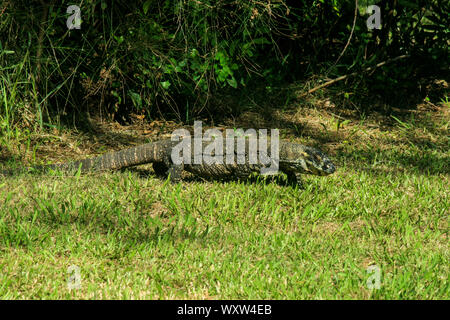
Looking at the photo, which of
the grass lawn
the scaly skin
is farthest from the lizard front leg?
the grass lawn

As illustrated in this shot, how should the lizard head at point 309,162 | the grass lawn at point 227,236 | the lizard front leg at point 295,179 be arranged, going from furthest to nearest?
the lizard front leg at point 295,179 → the lizard head at point 309,162 → the grass lawn at point 227,236

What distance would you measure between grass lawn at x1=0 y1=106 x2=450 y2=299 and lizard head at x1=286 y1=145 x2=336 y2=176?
7.3 inches

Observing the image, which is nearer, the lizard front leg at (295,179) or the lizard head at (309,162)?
the lizard head at (309,162)

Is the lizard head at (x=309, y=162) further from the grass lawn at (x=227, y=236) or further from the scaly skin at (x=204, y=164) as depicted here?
the grass lawn at (x=227, y=236)

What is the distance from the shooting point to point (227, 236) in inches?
167

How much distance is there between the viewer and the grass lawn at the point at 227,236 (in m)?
3.55

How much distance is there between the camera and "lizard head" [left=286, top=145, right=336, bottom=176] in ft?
16.8

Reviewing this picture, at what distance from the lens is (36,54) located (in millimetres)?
6250

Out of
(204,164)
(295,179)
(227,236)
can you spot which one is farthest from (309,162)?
(227,236)

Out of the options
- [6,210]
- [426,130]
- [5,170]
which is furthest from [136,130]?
[426,130]

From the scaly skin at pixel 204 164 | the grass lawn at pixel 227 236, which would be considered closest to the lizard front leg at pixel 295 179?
the scaly skin at pixel 204 164

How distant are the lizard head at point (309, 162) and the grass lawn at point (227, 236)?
186 mm

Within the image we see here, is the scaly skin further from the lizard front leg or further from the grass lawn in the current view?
the grass lawn
